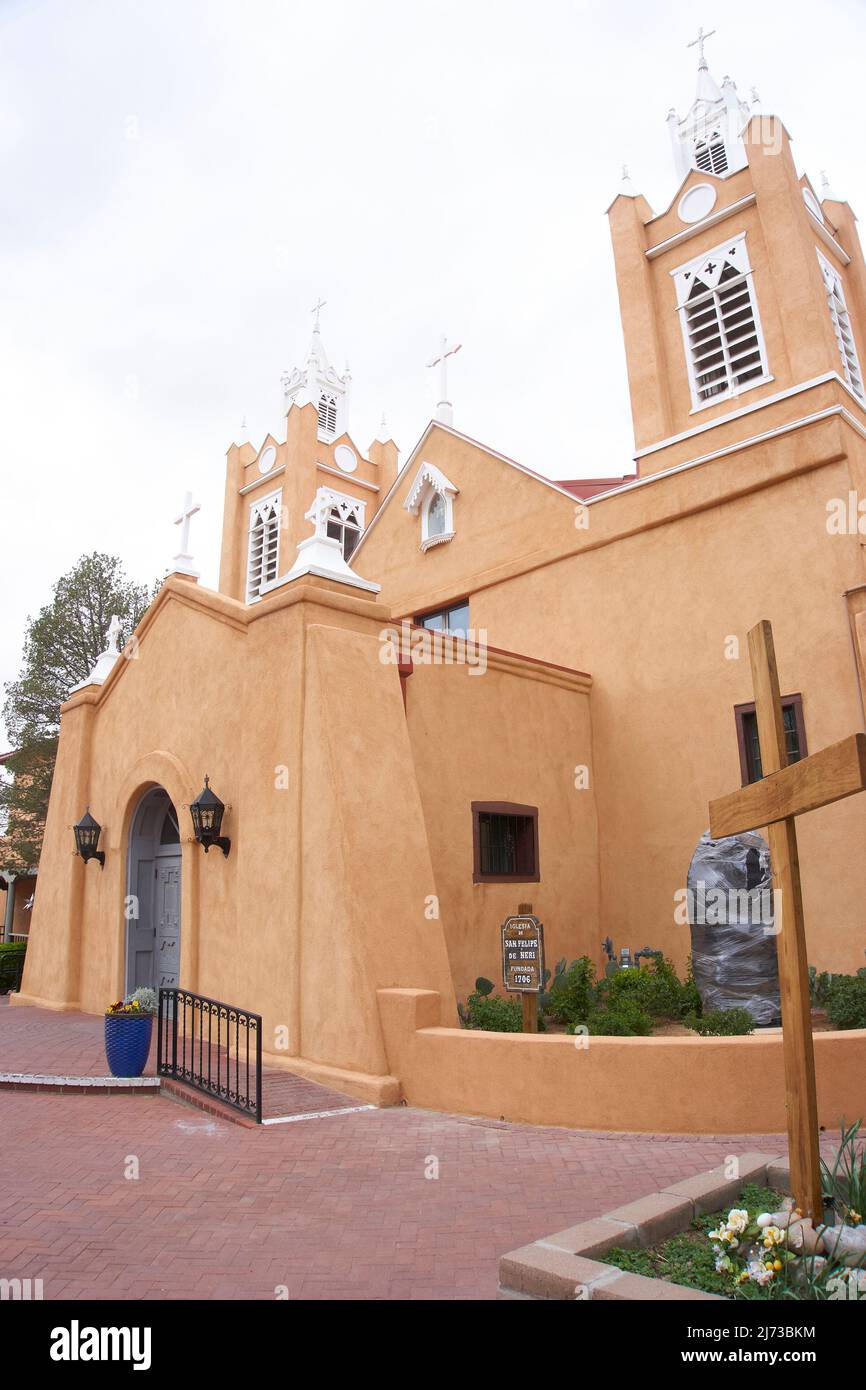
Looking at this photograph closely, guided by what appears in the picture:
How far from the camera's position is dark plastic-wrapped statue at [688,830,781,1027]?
950 cm

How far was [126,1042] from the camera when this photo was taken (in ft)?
28.9

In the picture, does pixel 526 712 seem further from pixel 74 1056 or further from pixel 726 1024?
pixel 74 1056

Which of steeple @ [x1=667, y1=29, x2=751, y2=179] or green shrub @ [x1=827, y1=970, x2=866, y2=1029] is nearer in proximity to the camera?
green shrub @ [x1=827, y1=970, x2=866, y2=1029]

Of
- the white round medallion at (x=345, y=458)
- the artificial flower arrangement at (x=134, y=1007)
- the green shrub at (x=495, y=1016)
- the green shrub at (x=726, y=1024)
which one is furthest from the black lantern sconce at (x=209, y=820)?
the white round medallion at (x=345, y=458)

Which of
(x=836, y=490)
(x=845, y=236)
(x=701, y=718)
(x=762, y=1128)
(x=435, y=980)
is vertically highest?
(x=845, y=236)

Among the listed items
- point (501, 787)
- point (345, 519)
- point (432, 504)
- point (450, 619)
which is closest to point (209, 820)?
point (501, 787)

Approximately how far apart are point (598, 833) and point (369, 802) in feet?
19.2

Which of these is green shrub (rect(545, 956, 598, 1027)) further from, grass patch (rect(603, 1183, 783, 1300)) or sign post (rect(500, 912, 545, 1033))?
grass patch (rect(603, 1183, 783, 1300))

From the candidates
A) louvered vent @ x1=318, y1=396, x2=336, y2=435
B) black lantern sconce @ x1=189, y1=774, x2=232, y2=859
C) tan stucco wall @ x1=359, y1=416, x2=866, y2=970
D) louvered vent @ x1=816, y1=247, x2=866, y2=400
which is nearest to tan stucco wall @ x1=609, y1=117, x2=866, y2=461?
louvered vent @ x1=816, y1=247, x2=866, y2=400

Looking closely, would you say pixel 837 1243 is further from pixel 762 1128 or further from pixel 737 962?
pixel 737 962

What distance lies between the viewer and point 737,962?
31.5 feet

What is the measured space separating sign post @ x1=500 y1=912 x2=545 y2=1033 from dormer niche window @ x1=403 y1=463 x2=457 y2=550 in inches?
418

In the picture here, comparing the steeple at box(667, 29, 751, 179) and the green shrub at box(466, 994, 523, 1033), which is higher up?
the steeple at box(667, 29, 751, 179)

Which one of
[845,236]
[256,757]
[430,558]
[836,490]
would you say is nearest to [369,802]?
[256,757]
